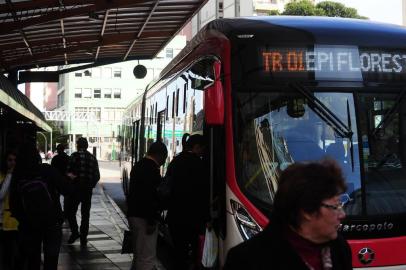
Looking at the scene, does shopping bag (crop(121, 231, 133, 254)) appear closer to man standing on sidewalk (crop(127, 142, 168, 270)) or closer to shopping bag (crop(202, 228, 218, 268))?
man standing on sidewalk (crop(127, 142, 168, 270))

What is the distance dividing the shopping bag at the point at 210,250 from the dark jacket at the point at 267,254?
11.5 ft

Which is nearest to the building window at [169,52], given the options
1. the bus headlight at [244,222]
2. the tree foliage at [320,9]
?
the tree foliage at [320,9]

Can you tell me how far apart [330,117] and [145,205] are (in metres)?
2.24

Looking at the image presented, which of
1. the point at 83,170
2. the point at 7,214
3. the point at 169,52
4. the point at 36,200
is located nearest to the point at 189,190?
the point at 36,200

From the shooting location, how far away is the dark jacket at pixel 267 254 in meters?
2.21

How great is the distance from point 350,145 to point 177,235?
226 centimetres

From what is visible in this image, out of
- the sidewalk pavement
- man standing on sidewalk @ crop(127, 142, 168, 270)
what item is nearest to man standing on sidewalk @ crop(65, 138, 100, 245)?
the sidewalk pavement

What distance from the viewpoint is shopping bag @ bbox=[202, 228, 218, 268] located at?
579cm

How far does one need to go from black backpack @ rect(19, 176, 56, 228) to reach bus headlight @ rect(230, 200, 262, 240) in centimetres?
182

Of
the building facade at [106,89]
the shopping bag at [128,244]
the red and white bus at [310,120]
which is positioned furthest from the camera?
the building facade at [106,89]

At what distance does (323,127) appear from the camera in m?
5.50

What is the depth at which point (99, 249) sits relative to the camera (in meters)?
10.1

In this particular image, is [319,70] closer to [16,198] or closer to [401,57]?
[401,57]

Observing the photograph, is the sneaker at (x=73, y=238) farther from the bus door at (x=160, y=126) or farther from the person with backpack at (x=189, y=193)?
the person with backpack at (x=189, y=193)
